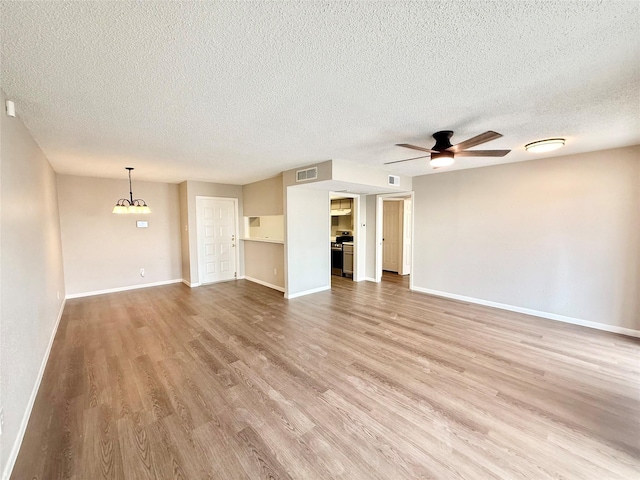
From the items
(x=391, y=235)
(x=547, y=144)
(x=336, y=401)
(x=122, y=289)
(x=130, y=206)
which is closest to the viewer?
(x=336, y=401)

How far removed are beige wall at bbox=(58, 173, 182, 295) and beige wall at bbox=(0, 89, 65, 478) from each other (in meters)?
2.49

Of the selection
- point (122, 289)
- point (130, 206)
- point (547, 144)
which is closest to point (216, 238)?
point (130, 206)

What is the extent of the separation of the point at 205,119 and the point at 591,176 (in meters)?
4.92

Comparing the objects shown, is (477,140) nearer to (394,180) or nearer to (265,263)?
(394,180)

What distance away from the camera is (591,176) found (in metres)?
3.66

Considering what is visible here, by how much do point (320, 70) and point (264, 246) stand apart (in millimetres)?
4907

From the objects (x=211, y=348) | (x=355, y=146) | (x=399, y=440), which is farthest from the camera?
(x=355, y=146)

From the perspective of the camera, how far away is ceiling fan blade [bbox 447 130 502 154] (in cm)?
229

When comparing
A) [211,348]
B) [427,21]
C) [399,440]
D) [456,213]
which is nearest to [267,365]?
[211,348]

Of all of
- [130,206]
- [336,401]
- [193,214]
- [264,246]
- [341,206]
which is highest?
[341,206]

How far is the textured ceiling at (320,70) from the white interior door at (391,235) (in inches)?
169

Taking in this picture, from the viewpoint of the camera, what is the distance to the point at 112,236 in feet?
18.7

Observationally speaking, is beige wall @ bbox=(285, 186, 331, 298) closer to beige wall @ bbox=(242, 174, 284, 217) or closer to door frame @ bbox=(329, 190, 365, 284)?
beige wall @ bbox=(242, 174, 284, 217)

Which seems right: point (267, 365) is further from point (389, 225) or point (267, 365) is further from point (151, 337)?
point (389, 225)
